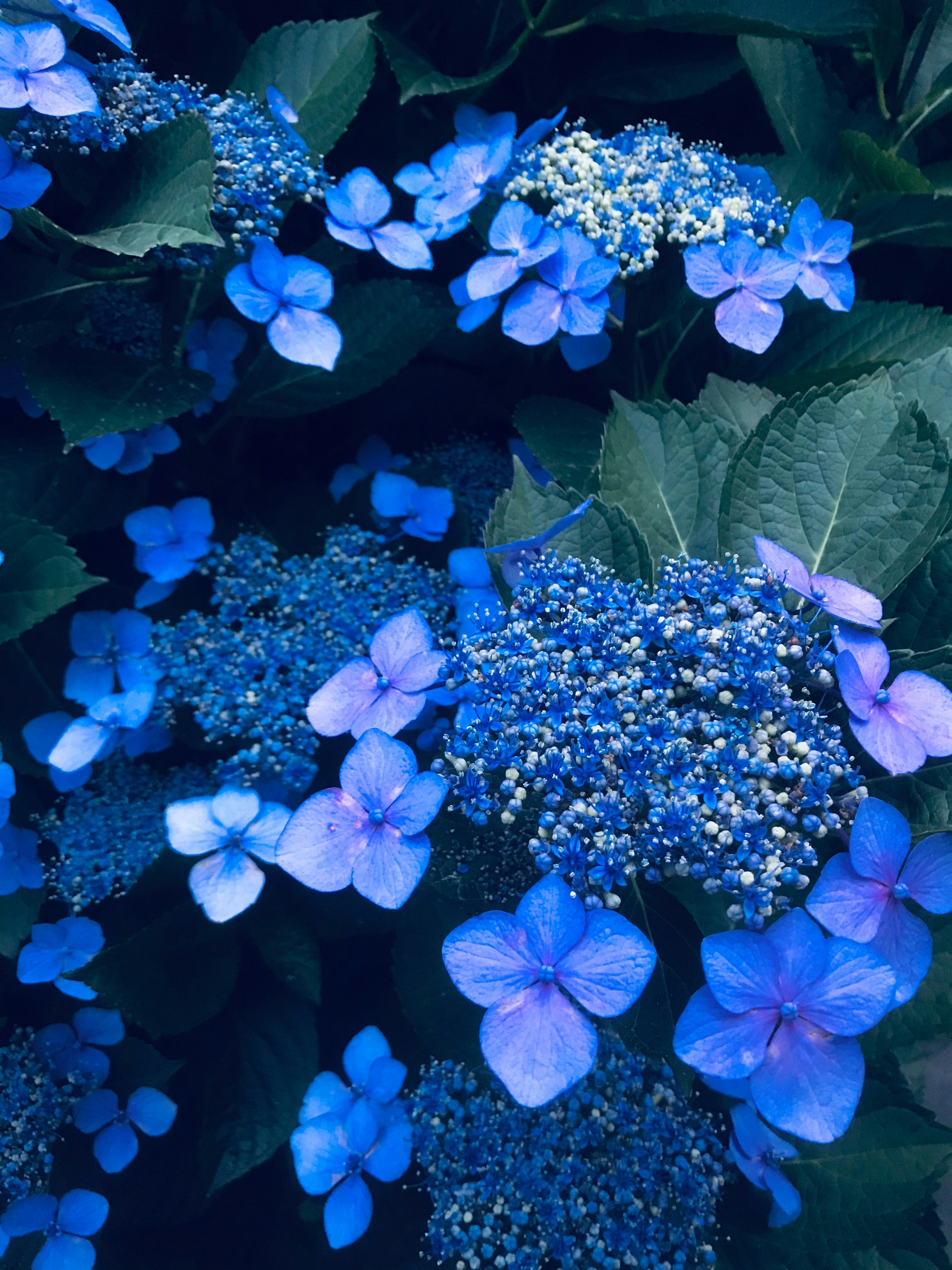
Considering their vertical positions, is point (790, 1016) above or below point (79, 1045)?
above

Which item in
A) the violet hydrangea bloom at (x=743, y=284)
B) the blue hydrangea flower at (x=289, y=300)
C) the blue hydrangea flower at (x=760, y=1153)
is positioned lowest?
the blue hydrangea flower at (x=760, y=1153)

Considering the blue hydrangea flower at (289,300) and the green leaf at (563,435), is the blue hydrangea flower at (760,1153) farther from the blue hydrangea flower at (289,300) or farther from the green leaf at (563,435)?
the blue hydrangea flower at (289,300)

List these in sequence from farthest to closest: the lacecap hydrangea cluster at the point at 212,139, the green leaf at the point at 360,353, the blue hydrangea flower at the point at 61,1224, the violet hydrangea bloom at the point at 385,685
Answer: the green leaf at the point at 360,353
the blue hydrangea flower at the point at 61,1224
the lacecap hydrangea cluster at the point at 212,139
the violet hydrangea bloom at the point at 385,685

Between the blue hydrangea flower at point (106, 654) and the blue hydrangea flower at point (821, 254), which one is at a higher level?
the blue hydrangea flower at point (821, 254)

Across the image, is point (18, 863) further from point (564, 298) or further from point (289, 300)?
point (564, 298)

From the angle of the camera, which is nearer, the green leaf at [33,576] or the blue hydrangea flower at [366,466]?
the green leaf at [33,576]

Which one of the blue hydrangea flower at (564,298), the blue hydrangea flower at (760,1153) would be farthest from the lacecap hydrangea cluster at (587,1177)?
the blue hydrangea flower at (564,298)

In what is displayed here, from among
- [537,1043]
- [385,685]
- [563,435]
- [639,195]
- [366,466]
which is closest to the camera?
[537,1043]

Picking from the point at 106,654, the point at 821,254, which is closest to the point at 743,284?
the point at 821,254
